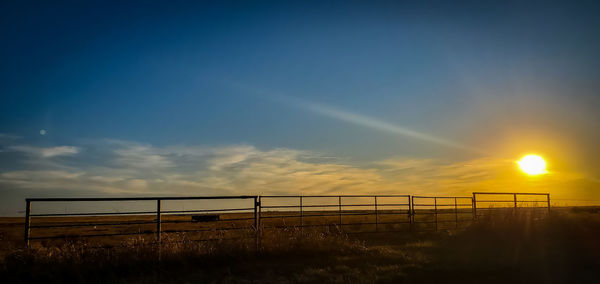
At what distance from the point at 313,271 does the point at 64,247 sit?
6317 mm

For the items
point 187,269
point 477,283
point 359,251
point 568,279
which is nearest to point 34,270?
point 187,269

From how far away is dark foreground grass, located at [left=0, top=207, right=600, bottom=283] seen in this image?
871 centimetres

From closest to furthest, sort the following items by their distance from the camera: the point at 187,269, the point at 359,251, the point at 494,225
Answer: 1. the point at 187,269
2. the point at 359,251
3. the point at 494,225

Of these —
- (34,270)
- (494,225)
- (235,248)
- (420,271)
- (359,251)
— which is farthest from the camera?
(494,225)

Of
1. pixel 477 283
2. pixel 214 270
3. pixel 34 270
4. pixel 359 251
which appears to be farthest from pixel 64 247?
pixel 477 283

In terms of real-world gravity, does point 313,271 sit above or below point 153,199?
below

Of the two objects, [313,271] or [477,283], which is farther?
[313,271]

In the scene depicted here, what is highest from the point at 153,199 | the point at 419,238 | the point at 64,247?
the point at 153,199

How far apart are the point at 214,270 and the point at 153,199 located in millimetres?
3439

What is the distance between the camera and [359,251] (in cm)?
1273

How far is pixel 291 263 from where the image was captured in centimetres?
1061

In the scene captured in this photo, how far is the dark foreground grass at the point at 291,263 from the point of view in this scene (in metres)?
8.71

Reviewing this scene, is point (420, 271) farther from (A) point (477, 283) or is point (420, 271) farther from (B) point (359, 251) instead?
(B) point (359, 251)

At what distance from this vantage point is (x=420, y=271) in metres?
10.1
